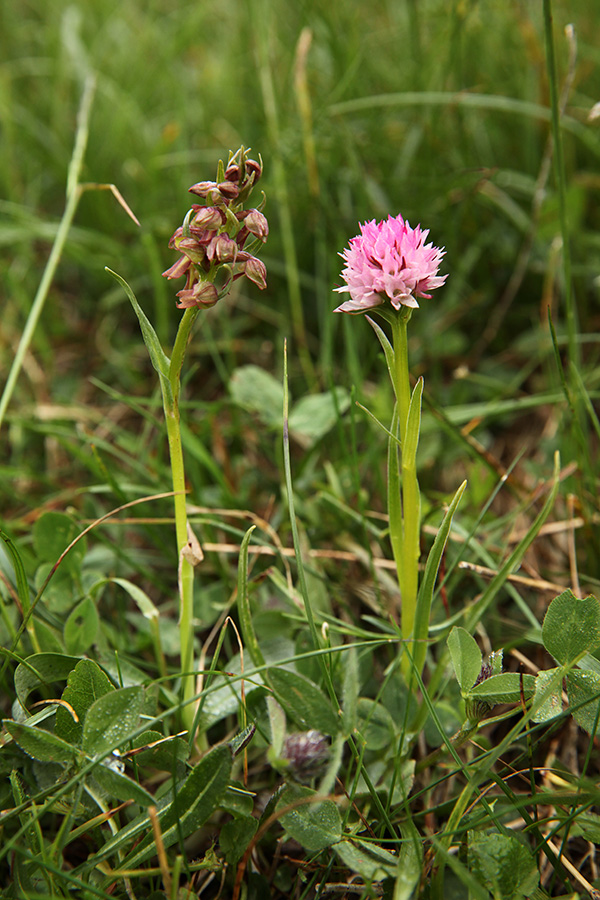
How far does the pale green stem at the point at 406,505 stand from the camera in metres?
1.05

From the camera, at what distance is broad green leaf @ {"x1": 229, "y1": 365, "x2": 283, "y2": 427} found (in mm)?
1843

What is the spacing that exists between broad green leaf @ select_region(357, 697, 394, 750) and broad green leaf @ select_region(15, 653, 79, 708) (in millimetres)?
515

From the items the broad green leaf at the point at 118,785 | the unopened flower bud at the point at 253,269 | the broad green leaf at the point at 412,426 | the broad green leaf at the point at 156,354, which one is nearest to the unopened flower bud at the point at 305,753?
the broad green leaf at the point at 118,785

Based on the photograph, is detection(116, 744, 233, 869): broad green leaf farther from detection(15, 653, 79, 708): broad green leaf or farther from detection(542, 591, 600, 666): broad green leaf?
detection(542, 591, 600, 666): broad green leaf

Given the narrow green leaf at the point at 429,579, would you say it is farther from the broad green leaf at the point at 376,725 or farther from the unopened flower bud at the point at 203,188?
the unopened flower bud at the point at 203,188

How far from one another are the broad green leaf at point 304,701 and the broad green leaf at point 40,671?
0.37 metres

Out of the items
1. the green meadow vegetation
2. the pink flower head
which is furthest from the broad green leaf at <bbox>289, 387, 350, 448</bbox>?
the pink flower head

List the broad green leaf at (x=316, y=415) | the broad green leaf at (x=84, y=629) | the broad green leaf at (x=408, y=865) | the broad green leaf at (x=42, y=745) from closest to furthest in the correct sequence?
the broad green leaf at (x=408, y=865) < the broad green leaf at (x=42, y=745) < the broad green leaf at (x=84, y=629) < the broad green leaf at (x=316, y=415)

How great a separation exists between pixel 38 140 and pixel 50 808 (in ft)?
8.32

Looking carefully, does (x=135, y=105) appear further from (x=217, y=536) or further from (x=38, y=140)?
(x=217, y=536)

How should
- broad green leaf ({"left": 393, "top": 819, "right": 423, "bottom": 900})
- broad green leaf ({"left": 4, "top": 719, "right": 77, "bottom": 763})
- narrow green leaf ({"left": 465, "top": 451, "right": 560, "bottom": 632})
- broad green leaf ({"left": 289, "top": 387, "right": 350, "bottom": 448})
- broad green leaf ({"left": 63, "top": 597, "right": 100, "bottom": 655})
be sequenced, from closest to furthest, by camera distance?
broad green leaf ({"left": 393, "top": 819, "right": 423, "bottom": 900})
broad green leaf ({"left": 4, "top": 719, "right": 77, "bottom": 763})
narrow green leaf ({"left": 465, "top": 451, "right": 560, "bottom": 632})
broad green leaf ({"left": 63, "top": 597, "right": 100, "bottom": 655})
broad green leaf ({"left": 289, "top": 387, "right": 350, "bottom": 448})

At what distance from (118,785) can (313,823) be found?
296 millimetres

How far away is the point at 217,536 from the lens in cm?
172

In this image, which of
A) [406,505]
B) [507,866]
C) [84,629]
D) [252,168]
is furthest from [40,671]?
[252,168]
